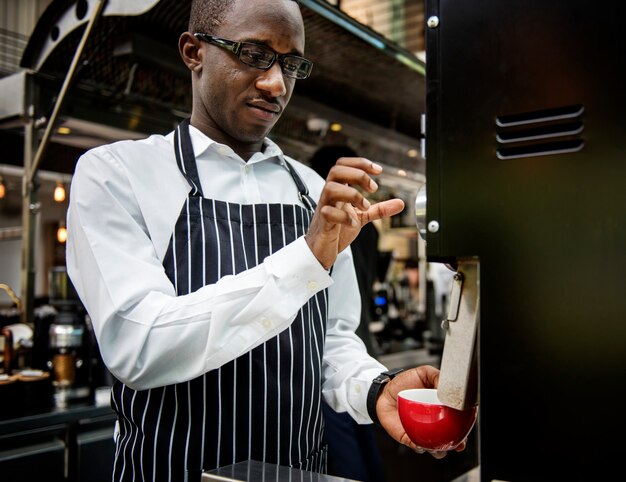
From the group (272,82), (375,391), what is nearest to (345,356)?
(375,391)

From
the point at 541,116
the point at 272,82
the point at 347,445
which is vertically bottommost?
the point at 347,445

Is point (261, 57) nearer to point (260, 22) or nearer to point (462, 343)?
point (260, 22)

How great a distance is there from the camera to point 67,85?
7.80 ft

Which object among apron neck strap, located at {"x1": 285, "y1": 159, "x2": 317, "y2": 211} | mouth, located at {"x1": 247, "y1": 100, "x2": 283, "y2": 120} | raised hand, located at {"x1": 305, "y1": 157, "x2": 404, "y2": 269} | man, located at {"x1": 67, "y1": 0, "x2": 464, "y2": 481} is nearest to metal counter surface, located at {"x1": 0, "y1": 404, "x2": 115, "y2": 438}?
man, located at {"x1": 67, "y1": 0, "x2": 464, "y2": 481}

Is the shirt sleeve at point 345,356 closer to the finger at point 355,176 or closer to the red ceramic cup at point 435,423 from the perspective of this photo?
the red ceramic cup at point 435,423

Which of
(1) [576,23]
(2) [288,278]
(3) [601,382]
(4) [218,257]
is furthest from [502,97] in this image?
(4) [218,257]

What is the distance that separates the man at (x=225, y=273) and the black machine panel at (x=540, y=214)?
21 centimetres

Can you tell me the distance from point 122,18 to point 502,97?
2.07 m

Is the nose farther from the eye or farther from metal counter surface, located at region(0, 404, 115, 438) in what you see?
metal counter surface, located at region(0, 404, 115, 438)

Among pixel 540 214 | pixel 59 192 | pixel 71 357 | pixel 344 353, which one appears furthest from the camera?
pixel 59 192

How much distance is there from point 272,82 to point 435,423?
0.71 meters

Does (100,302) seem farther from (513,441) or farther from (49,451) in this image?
(49,451)

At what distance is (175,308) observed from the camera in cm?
93

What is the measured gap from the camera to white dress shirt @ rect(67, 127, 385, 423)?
0.92 metres
